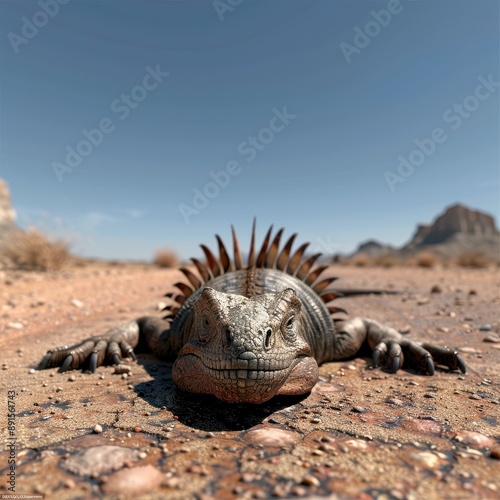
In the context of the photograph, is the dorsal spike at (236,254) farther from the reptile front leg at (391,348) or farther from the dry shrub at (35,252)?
the dry shrub at (35,252)

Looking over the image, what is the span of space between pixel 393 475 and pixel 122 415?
6.11ft

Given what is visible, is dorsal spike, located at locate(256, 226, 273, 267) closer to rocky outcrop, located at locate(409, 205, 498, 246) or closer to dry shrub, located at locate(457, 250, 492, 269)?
dry shrub, located at locate(457, 250, 492, 269)

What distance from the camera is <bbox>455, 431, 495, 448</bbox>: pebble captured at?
2211mm

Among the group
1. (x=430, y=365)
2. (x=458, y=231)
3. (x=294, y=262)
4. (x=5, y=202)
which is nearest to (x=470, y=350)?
(x=430, y=365)

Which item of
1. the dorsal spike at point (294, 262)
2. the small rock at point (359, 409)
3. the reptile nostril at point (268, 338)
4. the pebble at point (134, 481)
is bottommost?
the pebble at point (134, 481)

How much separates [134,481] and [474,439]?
2085 mm

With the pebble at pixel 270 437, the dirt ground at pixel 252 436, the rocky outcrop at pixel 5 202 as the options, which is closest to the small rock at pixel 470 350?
the dirt ground at pixel 252 436

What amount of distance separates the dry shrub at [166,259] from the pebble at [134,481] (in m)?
18.9

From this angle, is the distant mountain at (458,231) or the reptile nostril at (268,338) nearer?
the reptile nostril at (268,338)

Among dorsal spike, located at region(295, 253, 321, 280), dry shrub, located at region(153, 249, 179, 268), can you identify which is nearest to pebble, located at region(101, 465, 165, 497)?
dorsal spike, located at region(295, 253, 321, 280)

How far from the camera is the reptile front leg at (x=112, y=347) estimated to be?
388cm

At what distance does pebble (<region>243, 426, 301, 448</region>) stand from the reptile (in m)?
0.21

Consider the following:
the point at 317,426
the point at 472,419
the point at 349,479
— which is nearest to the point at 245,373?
the point at 317,426

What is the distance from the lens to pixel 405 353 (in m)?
4.22
